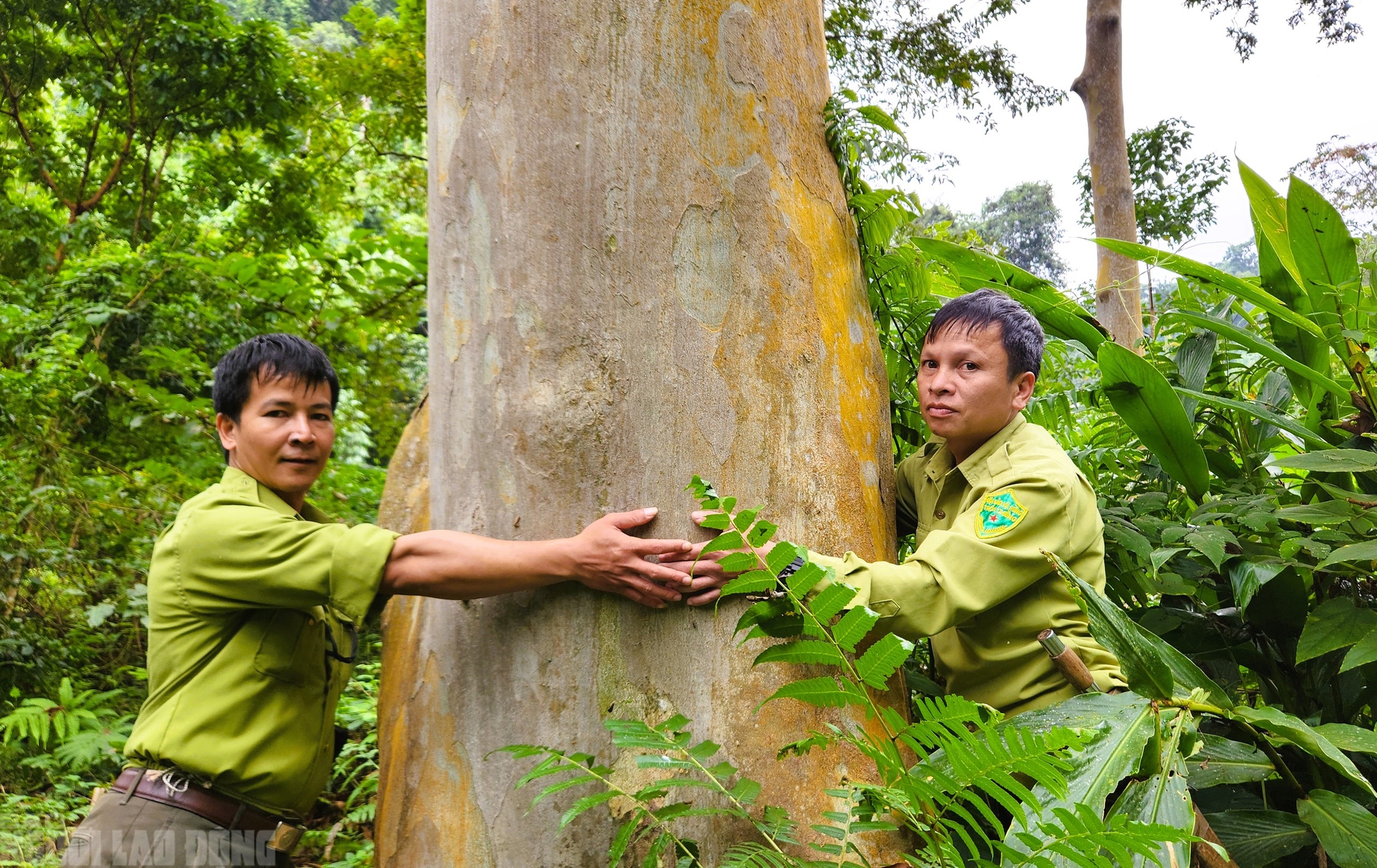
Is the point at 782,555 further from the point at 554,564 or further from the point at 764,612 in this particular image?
the point at 554,564

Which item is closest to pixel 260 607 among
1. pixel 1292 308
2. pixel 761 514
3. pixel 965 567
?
pixel 761 514

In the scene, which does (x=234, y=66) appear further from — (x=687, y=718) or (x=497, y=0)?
(x=687, y=718)

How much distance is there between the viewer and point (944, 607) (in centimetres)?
191

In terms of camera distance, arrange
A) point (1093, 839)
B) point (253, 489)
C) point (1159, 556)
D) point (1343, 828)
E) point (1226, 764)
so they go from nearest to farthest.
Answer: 1. point (1093, 839)
2. point (1343, 828)
3. point (1226, 764)
4. point (1159, 556)
5. point (253, 489)

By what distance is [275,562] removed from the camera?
81.5 inches

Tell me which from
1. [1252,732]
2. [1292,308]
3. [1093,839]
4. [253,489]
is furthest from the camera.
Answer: [1292,308]

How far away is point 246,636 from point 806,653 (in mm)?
→ 1324

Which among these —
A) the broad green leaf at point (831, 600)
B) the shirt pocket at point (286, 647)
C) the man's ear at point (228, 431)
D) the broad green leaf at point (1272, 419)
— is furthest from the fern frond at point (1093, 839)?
the man's ear at point (228, 431)

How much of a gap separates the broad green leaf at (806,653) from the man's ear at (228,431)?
1478mm

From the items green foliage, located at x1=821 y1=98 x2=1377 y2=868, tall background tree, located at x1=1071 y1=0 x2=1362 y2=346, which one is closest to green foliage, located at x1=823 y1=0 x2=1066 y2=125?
tall background tree, located at x1=1071 y1=0 x2=1362 y2=346

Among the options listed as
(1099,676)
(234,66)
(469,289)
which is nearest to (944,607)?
(1099,676)

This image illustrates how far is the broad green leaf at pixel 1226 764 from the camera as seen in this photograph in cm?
199

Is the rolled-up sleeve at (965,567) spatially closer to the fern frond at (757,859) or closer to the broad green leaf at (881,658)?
the broad green leaf at (881,658)

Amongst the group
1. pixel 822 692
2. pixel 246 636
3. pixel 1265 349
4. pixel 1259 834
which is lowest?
pixel 1259 834
